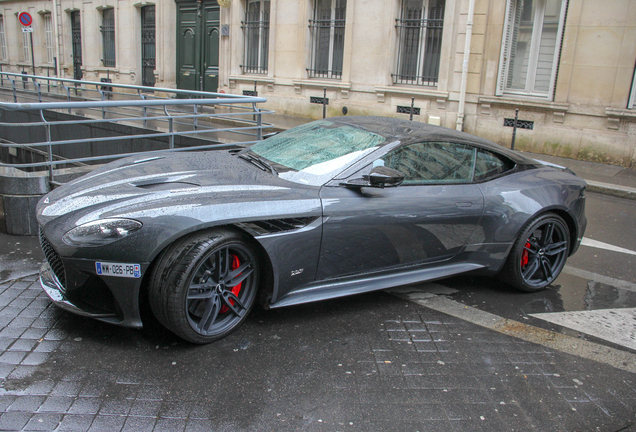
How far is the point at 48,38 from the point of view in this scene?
27750mm

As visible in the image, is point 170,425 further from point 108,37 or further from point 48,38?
point 48,38

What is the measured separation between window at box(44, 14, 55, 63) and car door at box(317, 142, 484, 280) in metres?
28.9

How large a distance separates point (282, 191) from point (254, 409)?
1435mm

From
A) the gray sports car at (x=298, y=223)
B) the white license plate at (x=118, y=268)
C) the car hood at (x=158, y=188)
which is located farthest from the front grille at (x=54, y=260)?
the white license plate at (x=118, y=268)

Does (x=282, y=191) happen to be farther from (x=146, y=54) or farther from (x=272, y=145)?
(x=146, y=54)

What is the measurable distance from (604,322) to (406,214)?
6.02 ft

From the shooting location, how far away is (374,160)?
12.6 feet

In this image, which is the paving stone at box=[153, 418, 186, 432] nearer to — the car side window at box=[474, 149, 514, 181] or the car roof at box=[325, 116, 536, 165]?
the car roof at box=[325, 116, 536, 165]

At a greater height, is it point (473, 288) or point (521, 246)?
point (521, 246)

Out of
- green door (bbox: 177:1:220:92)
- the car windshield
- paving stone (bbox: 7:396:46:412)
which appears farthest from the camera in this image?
green door (bbox: 177:1:220:92)

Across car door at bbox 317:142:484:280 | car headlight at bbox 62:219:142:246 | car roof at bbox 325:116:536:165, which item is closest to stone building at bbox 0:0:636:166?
car roof at bbox 325:116:536:165

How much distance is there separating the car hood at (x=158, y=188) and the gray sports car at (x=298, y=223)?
0.5 inches

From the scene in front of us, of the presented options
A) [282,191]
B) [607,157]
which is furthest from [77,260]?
[607,157]

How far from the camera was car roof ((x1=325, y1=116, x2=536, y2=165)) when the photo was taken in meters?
4.12
